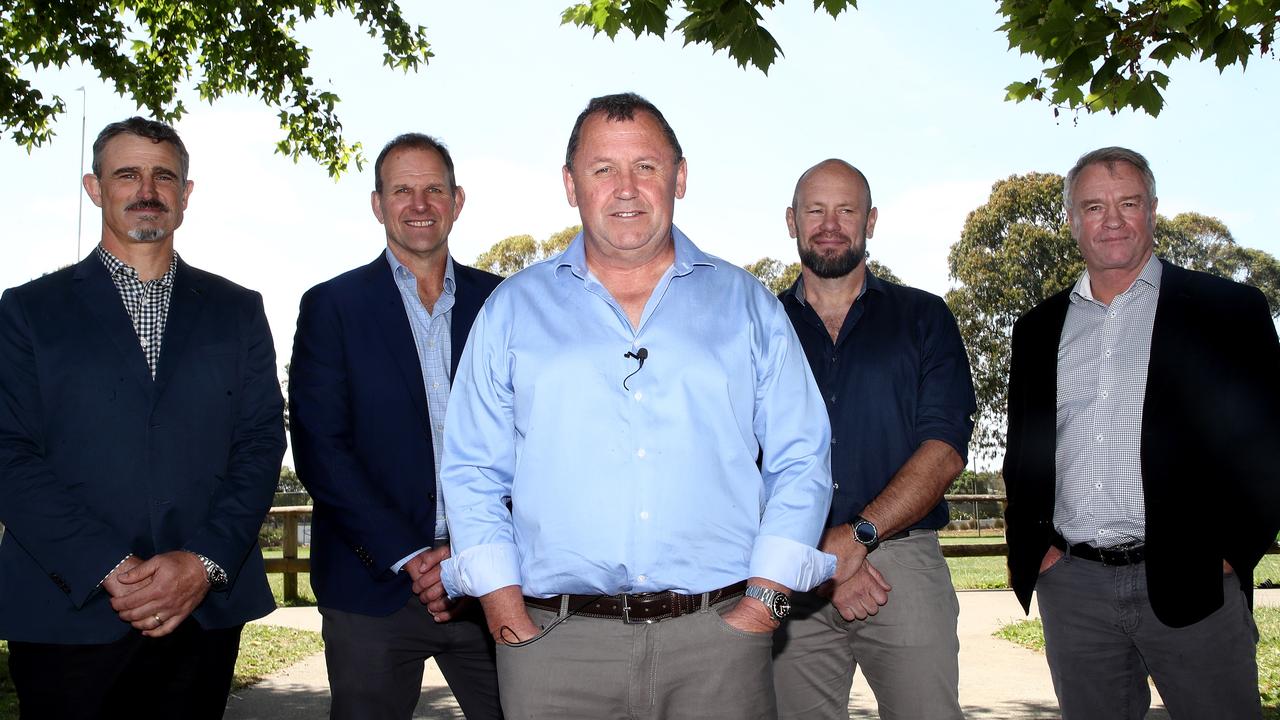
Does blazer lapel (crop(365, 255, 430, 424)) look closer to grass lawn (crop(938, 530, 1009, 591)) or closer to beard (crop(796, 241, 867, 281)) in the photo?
beard (crop(796, 241, 867, 281))

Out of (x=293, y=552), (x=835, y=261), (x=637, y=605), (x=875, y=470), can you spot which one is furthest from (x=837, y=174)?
(x=293, y=552)

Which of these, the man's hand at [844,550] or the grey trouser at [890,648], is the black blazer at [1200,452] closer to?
the grey trouser at [890,648]

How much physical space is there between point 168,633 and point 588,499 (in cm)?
177

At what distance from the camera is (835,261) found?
467 cm

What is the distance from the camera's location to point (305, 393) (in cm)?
430

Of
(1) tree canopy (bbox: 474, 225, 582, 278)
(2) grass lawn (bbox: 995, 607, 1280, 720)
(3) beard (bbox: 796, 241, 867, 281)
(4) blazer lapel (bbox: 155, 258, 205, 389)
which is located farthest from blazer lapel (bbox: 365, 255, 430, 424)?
(1) tree canopy (bbox: 474, 225, 582, 278)

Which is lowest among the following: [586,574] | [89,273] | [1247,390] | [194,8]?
[586,574]

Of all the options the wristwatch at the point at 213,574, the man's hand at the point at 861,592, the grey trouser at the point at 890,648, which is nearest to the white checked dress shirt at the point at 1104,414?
the grey trouser at the point at 890,648

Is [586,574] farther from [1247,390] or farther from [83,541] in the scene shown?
[1247,390]

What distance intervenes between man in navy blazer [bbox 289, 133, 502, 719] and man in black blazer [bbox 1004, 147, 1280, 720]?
7.54 feet

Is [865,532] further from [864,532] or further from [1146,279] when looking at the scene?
[1146,279]

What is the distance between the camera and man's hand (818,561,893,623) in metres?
4.34

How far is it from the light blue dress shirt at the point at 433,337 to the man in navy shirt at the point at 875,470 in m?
1.43

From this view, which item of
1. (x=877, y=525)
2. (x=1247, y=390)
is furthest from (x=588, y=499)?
(x=1247, y=390)
